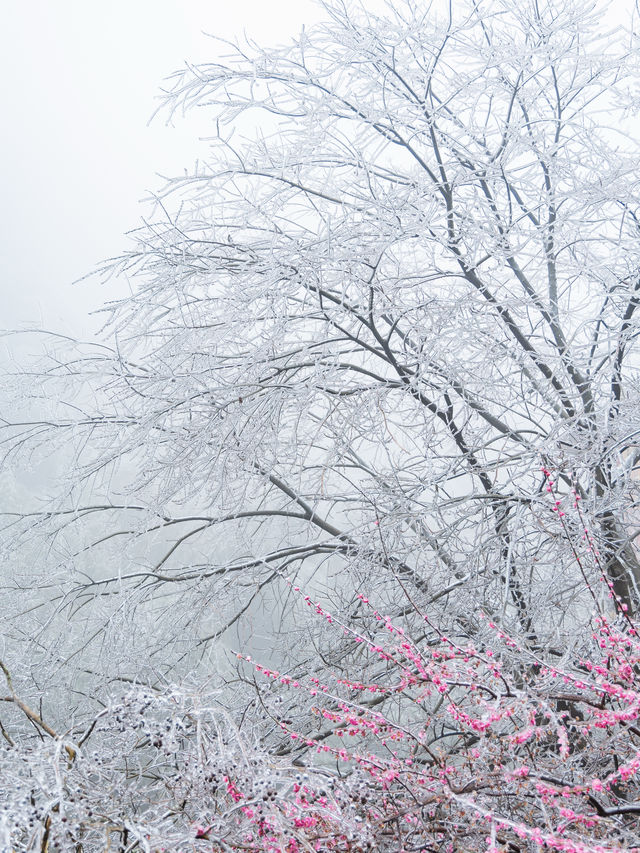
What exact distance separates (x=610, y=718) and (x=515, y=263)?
2960mm

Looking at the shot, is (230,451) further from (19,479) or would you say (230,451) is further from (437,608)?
(19,479)

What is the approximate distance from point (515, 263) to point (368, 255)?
1280 millimetres

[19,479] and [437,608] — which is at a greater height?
[19,479]

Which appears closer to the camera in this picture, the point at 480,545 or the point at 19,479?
the point at 480,545

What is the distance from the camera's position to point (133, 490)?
13.1 feet

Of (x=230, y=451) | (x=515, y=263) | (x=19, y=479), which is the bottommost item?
(x=230, y=451)

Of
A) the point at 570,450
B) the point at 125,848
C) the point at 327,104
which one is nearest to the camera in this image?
the point at 125,848

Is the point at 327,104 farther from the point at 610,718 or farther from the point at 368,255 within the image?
the point at 610,718

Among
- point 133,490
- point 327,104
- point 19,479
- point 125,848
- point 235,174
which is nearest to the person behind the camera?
point 125,848

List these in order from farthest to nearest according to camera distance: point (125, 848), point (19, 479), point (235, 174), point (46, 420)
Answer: point (19, 479) → point (46, 420) → point (235, 174) → point (125, 848)

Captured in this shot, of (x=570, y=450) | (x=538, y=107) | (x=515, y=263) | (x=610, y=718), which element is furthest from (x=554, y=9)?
(x=610, y=718)

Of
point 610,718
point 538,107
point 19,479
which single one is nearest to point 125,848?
point 610,718

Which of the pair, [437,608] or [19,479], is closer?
[437,608]

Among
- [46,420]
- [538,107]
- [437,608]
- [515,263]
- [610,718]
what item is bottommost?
[610,718]
